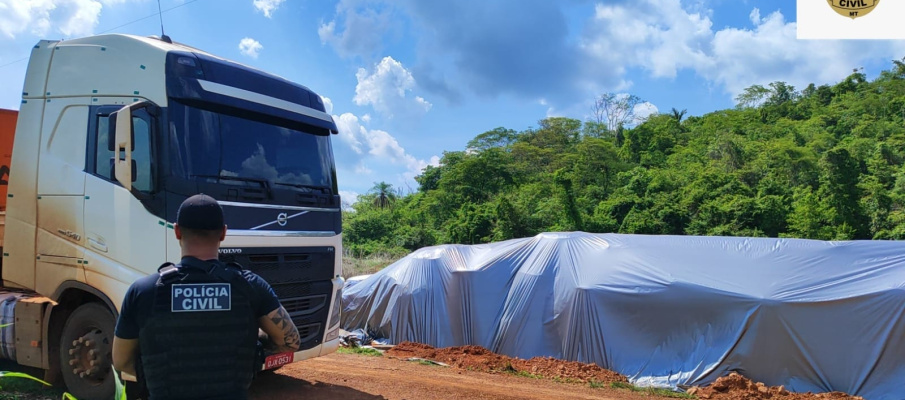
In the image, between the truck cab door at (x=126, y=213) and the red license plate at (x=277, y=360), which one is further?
the red license plate at (x=277, y=360)

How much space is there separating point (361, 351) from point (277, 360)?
6045 mm

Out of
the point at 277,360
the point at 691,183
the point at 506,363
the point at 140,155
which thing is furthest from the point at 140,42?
the point at 691,183

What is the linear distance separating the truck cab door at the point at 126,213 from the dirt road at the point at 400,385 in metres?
1.95

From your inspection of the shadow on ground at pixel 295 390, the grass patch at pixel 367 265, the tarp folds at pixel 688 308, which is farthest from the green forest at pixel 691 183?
the shadow on ground at pixel 295 390

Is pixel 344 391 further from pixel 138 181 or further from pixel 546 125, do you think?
pixel 546 125

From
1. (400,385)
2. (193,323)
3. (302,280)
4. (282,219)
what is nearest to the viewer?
(193,323)

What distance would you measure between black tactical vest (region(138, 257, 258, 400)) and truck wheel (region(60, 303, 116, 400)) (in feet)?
9.90

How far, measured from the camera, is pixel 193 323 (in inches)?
89.3

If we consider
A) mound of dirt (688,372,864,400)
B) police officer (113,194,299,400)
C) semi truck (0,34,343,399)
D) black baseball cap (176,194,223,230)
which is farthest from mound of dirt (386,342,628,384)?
black baseball cap (176,194,223,230)

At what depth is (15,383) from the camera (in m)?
5.72

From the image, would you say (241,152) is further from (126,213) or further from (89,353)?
(89,353)

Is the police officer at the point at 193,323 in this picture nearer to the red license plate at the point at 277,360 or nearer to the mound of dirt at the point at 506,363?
the red license plate at the point at 277,360

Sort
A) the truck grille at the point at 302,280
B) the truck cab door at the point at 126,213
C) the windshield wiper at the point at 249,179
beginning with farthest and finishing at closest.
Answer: the truck grille at the point at 302,280 → the windshield wiper at the point at 249,179 → the truck cab door at the point at 126,213

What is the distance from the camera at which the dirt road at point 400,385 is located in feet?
20.3
